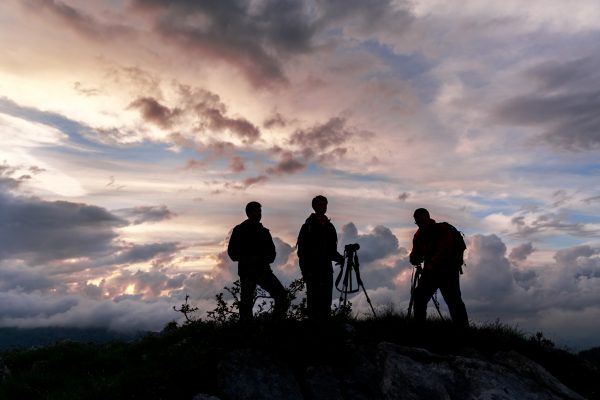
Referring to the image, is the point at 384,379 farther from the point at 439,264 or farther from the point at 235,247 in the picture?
the point at 235,247

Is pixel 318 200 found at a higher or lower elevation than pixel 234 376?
higher

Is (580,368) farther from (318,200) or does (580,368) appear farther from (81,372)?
(81,372)

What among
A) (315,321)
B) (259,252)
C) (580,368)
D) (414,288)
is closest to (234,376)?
(315,321)

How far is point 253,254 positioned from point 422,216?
14.5 ft

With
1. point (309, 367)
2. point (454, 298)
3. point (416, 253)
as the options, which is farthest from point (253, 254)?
point (454, 298)

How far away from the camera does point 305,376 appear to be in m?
9.66

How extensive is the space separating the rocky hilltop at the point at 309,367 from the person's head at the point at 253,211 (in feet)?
8.46

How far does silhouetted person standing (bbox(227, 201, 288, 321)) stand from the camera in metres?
11.7

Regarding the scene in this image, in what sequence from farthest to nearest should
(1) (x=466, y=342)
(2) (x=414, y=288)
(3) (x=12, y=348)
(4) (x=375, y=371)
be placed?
1. (3) (x=12, y=348)
2. (2) (x=414, y=288)
3. (1) (x=466, y=342)
4. (4) (x=375, y=371)

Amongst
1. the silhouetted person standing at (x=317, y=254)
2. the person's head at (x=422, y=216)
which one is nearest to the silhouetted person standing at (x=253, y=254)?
the silhouetted person standing at (x=317, y=254)

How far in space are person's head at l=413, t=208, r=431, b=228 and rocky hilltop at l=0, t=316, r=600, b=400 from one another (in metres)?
2.56

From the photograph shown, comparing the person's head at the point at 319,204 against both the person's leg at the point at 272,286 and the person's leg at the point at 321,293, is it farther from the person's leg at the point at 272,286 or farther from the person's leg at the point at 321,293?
the person's leg at the point at 272,286

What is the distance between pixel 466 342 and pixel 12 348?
1349cm

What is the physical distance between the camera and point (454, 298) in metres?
12.3
